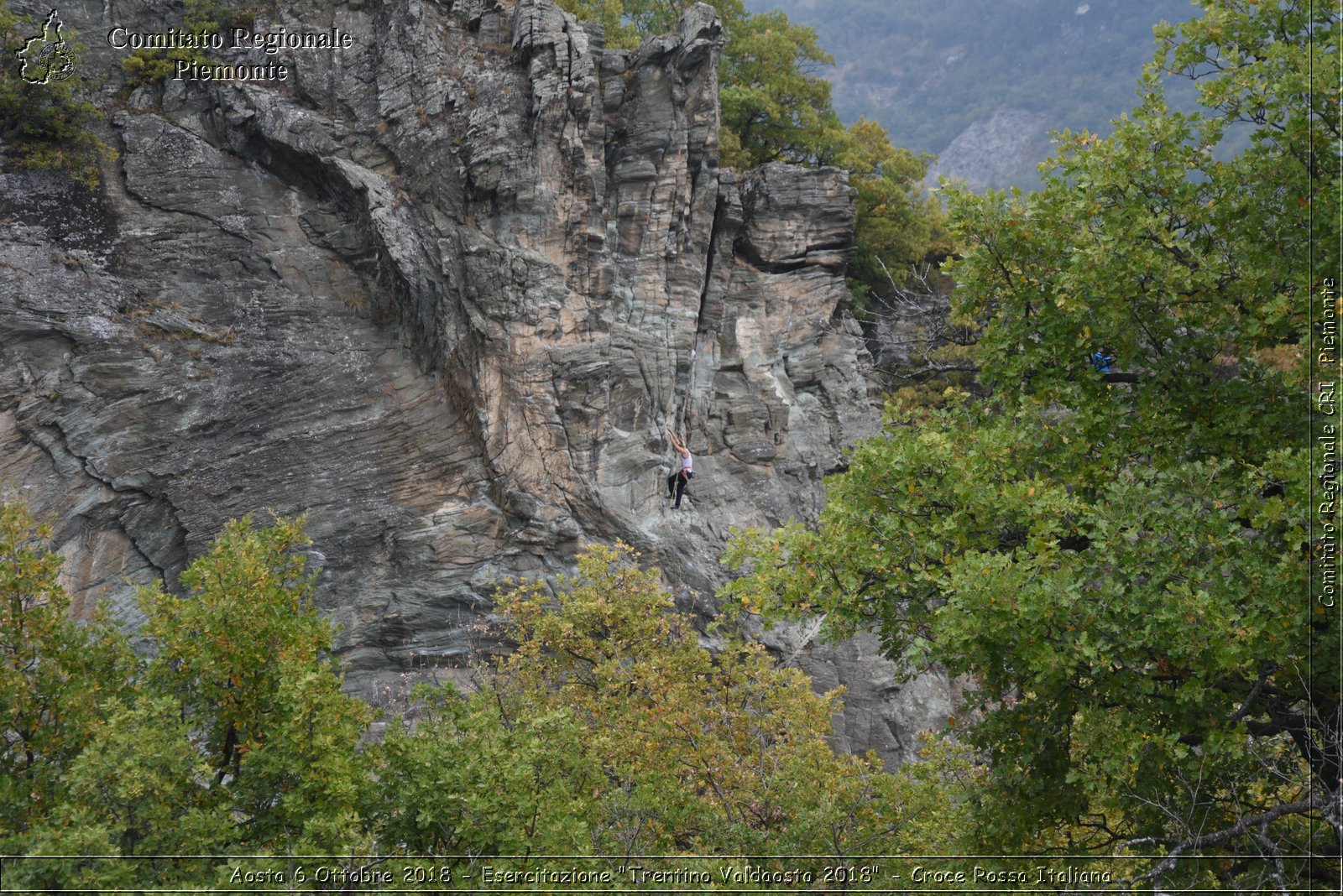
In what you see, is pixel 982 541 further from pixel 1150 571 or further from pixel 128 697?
pixel 128 697

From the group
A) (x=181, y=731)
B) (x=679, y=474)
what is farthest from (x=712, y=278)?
(x=181, y=731)

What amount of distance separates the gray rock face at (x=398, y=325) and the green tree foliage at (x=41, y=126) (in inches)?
23.5

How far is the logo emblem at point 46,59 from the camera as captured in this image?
24.2m

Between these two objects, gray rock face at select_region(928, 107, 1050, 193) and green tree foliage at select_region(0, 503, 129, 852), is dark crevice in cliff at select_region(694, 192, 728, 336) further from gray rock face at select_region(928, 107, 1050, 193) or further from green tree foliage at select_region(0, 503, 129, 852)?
gray rock face at select_region(928, 107, 1050, 193)

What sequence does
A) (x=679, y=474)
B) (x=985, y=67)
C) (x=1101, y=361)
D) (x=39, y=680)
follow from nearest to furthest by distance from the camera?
1. (x=39, y=680)
2. (x=1101, y=361)
3. (x=679, y=474)
4. (x=985, y=67)

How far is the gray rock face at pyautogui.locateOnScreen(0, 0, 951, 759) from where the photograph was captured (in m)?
23.0

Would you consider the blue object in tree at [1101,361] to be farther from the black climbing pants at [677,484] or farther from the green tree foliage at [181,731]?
the black climbing pants at [677,484]

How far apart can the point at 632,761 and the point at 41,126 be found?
2285cm

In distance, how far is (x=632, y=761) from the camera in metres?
14.5

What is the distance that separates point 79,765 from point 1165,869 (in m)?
10.7

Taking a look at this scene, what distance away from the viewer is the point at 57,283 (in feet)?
75.2

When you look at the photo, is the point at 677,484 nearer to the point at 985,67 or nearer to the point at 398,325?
the point at 398,325

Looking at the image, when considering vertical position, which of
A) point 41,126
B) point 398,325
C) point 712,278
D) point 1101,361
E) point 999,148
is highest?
point 999,148

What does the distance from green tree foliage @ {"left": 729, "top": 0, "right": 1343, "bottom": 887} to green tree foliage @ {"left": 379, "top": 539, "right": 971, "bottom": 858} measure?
2322mm
